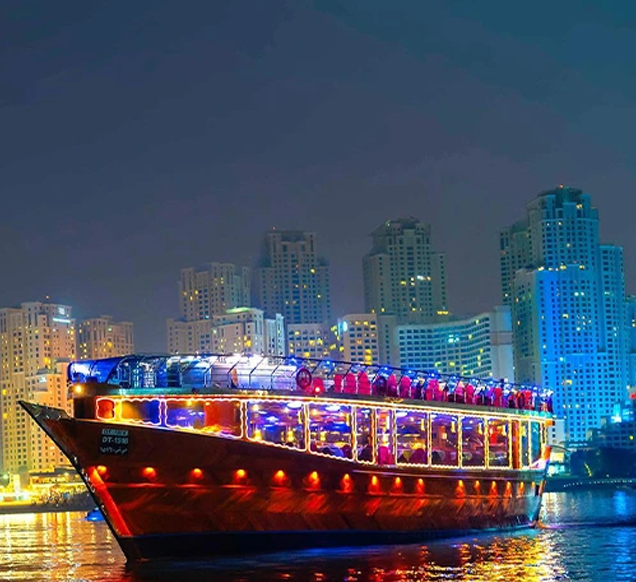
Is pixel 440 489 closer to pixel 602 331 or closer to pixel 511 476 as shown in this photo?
pixel 511 476

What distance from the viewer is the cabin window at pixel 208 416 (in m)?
42.1

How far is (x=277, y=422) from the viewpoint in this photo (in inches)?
1747

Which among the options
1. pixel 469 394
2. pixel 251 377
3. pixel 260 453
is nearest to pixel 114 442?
pixel 260 453

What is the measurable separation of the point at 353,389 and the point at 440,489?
5.77 meters

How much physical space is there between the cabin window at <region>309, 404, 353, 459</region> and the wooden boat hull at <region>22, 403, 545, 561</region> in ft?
3.47

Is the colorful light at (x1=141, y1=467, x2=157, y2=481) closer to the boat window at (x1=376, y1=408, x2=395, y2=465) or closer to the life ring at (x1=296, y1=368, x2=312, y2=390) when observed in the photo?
the life ring at (x1=296, y1=368, x2=312, y2=390)

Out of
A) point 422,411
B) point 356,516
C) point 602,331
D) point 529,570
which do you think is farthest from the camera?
point 602,331

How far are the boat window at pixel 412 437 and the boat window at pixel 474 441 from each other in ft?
11.4

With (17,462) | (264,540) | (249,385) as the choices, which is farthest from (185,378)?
(17,462)

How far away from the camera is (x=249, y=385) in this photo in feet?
145

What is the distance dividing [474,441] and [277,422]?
12.3m

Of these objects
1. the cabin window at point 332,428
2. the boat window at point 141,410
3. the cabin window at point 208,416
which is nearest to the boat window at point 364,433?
the cabin window at point 332,428

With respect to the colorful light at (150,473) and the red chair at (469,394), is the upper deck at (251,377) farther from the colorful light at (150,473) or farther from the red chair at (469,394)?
the colorful light at (150,473)

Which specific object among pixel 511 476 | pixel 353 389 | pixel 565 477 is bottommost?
pixel 565 477
